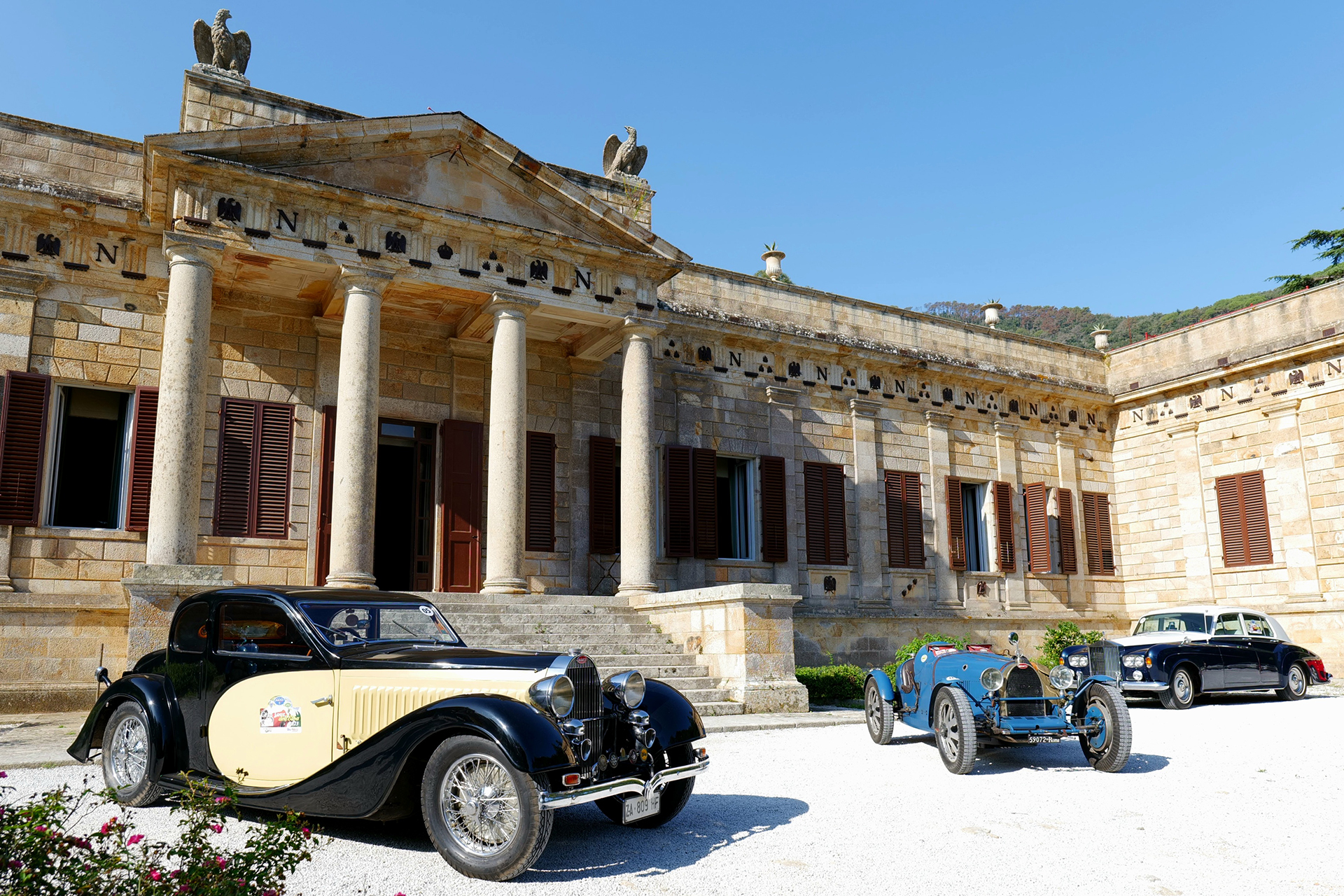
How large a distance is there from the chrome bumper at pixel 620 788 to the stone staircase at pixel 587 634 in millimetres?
5998

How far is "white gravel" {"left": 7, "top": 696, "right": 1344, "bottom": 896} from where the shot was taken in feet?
15.3

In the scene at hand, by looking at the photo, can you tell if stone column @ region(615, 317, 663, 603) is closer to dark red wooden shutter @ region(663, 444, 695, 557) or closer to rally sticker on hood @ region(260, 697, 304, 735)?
dark red wooden shutter @ region(663, 444, 695, 557)

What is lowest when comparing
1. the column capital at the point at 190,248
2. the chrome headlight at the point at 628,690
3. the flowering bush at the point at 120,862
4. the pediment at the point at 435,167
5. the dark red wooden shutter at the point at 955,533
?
the flowering bush at the point at 120,862

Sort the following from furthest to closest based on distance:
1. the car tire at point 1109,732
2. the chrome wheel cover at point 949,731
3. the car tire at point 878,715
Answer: the car tire at point 878,715, the chrome wheel cover at point 949,731, the car tire at point 1109,732

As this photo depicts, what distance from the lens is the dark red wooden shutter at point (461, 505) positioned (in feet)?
49.4

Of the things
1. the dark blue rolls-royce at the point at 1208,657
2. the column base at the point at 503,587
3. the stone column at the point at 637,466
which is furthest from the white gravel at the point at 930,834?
the stone column at the point at 637,466

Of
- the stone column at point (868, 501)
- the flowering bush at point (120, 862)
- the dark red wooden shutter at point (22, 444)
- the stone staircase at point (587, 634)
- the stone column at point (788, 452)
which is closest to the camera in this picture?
the flowering bush at point (120, 862)

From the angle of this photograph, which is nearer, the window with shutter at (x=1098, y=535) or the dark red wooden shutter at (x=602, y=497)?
the dark red wooden shutter at (x=602, y=497)

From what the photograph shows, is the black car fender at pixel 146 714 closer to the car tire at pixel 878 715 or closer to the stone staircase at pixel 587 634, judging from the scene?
the stone staircase at pixel 587 634

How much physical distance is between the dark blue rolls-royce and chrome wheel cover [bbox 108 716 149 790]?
10.1 meters

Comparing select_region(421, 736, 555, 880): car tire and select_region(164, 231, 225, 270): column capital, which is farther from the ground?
select_region(164, 231, 225, 270): column capital

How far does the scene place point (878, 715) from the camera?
966 cm

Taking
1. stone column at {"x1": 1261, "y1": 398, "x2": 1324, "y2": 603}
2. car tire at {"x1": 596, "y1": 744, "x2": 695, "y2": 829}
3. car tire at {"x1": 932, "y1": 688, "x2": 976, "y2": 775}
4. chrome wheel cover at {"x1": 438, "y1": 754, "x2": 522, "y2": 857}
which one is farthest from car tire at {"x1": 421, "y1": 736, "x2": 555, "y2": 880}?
stone column at {"x1": 1261, "y1": 398, "x2": 1324, "y2": 603}

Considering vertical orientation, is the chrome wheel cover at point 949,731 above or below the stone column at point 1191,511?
below
